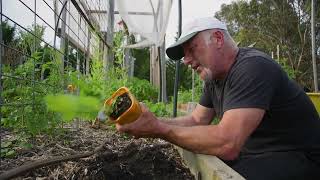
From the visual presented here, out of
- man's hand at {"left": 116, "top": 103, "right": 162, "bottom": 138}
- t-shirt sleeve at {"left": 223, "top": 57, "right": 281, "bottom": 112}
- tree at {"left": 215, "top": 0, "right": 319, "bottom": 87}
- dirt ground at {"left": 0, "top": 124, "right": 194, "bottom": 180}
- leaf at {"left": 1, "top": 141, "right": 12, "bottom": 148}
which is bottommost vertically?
dirt ground at {"left": 0, "top": 124, "right": 194, "bottom": 180}

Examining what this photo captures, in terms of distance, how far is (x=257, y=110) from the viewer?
2.31m

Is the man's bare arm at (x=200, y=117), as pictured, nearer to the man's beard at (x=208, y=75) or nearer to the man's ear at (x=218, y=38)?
the man's beard at (x=208, y=75)

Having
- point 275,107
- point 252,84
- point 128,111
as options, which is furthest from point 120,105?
point 275,107

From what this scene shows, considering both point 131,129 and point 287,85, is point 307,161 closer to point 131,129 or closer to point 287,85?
point 287,85

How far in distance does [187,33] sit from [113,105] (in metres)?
0.67

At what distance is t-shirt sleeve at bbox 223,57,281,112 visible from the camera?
7.62 feet

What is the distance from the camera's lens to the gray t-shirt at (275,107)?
2408mm

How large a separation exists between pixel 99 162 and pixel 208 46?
892mm

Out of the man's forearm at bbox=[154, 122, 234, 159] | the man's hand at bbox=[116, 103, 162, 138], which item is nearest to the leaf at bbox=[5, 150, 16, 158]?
the man's hand at bbox=[116, 103, 162, 138]

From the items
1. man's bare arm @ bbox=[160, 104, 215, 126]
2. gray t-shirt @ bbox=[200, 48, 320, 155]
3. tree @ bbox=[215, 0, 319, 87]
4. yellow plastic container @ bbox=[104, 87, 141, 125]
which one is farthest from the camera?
tree @ bbox=[215, 0, 319, 87]

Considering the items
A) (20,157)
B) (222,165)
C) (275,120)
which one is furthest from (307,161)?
(20,157)

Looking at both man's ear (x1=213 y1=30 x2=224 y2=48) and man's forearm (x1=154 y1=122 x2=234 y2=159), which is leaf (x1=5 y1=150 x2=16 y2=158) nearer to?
man's forearm (x1=154 y1=122 x2=234 y2=159)

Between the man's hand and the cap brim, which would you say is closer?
the man's hand

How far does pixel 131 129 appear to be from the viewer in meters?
2.29
